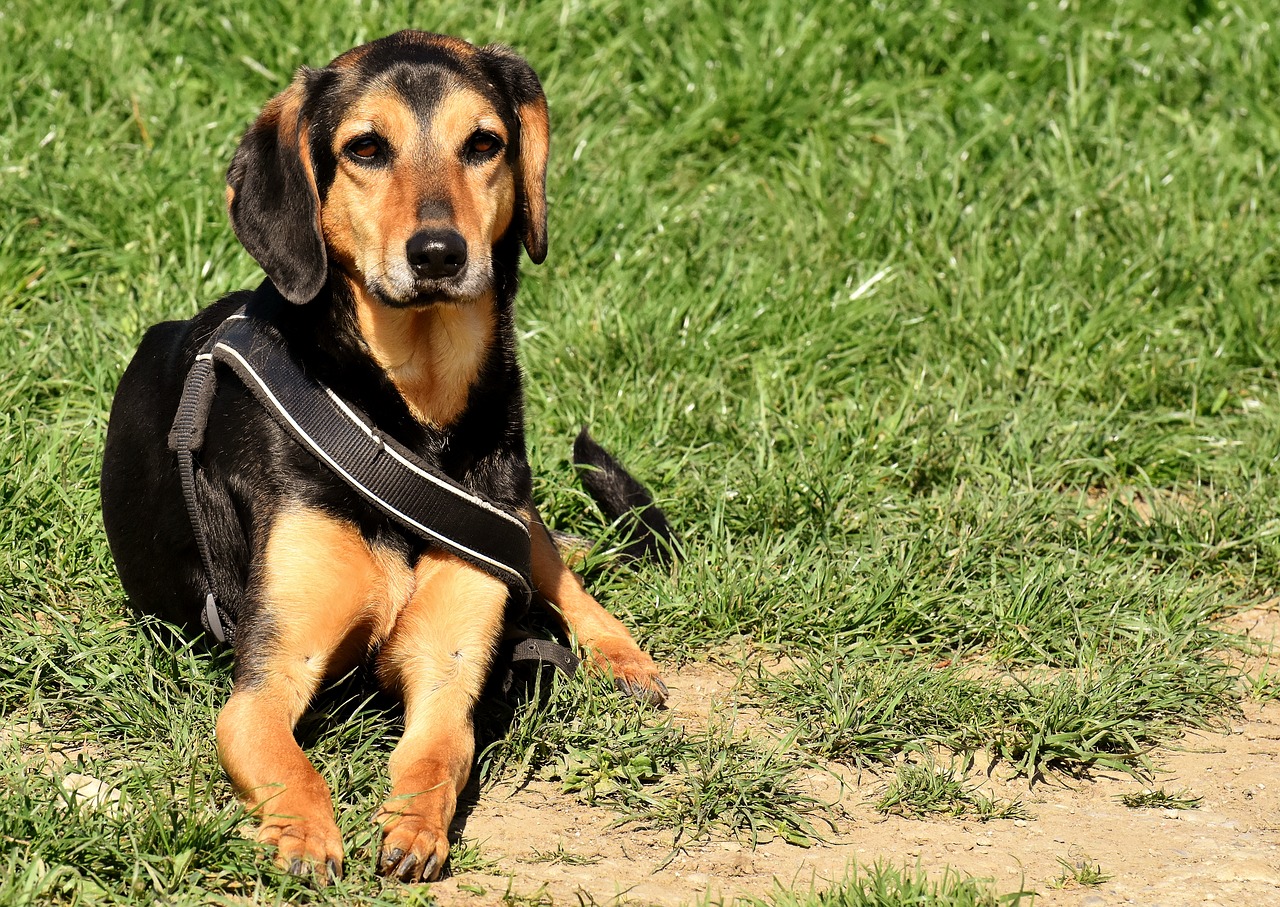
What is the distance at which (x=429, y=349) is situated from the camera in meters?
3.59

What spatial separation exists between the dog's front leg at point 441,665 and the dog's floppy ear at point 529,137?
880 millimetres

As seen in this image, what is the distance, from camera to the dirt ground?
3115 millimetres

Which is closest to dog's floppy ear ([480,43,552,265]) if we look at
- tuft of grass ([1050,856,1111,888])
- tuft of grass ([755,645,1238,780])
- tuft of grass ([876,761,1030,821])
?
tuft of grass ([755,645,1238,780])

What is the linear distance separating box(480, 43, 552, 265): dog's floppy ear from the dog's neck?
235mm

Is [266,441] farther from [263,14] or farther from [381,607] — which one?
[263,14]

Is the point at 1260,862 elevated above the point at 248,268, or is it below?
below

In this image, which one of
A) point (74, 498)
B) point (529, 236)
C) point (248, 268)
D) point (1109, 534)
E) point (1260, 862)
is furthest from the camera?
point (248, 268)

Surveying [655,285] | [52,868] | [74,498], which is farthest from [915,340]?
[52,868]

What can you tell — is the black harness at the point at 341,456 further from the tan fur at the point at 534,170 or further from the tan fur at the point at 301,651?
the tan fur at the point at 534,170

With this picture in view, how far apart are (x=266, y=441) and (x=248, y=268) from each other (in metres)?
2.33

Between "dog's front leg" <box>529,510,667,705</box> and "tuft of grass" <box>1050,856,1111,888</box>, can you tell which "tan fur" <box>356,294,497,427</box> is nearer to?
"dog's front leg" <box>529,510,667,705</box>

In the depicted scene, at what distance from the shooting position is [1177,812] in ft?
11.6

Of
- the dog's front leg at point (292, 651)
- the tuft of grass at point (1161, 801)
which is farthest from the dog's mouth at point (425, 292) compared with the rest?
the tuft of grass at point (1161, 801)

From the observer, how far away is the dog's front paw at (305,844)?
291 centimetres
